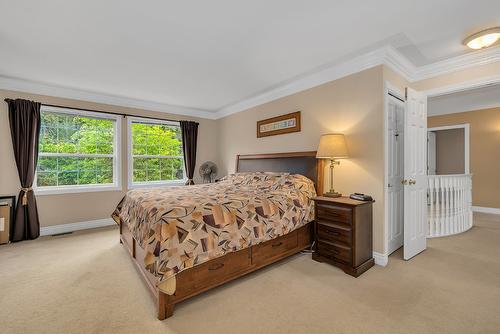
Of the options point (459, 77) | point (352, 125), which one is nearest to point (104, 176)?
point (352, 125)

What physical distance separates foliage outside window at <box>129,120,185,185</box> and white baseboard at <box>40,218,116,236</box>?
92 centimetres

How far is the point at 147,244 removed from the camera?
185 centimetres

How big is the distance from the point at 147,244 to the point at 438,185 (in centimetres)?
465

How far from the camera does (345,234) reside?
2484mm

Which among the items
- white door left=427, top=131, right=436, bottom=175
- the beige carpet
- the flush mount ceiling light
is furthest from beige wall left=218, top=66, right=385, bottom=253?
white door left=427, top=131, right=436, bottom=175

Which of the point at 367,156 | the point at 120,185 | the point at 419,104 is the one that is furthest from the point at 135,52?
the point at 419,104

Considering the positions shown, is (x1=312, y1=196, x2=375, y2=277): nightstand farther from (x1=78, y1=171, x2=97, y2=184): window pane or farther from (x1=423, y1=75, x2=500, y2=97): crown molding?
(x1=78, y1=171, x2=97, y2=184): window pane

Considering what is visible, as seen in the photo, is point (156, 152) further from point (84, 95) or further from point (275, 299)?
point (275, 299)

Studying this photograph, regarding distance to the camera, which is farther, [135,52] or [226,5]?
[135,52]

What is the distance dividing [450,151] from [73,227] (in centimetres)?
970

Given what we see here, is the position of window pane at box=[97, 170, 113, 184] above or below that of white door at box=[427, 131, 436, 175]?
below

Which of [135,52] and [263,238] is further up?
[135,52]

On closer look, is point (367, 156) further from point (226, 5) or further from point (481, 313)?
point (226, 5)

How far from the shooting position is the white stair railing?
3.75 metres
